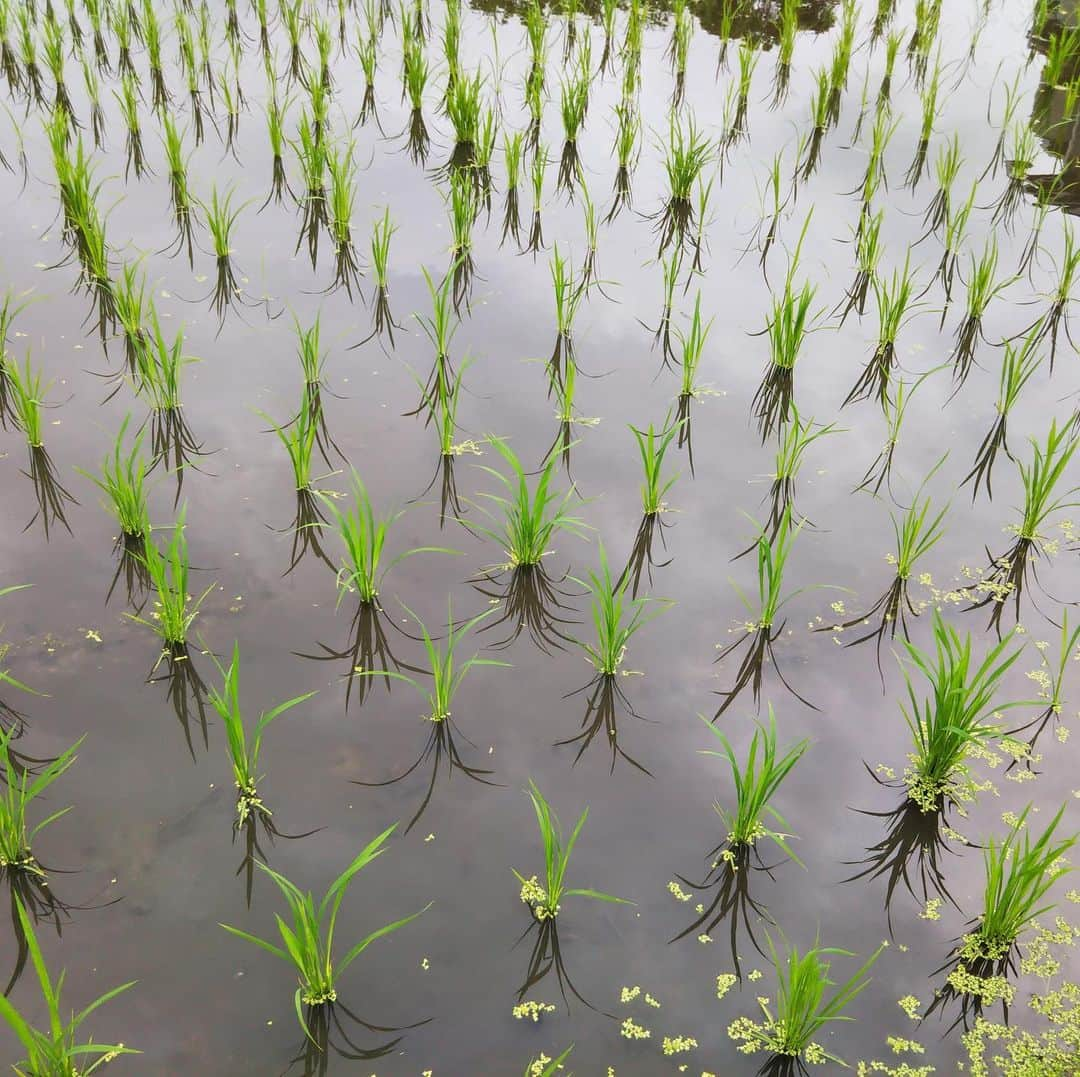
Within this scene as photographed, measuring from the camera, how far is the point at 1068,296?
425 centimetres

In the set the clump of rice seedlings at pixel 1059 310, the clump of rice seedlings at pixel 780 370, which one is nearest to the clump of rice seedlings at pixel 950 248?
the clump of rice seedlings at pixel 1059 310

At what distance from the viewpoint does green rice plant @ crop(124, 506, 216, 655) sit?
2.48 m

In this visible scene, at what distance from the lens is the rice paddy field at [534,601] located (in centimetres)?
196

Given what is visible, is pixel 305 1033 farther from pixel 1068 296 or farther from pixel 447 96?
pixel 447 96

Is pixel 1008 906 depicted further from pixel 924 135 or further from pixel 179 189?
pixel 924 135

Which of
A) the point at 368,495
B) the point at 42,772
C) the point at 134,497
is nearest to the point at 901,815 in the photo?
the point at 368,495

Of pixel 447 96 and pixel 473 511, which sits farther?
pixel 447 96

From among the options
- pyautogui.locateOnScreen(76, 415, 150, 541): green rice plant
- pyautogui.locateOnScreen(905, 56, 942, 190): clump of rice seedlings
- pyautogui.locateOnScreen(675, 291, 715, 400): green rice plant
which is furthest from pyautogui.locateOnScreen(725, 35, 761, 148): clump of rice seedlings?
pyautogui.locateOnScreen(76, 415, 150, 541): green rice plant

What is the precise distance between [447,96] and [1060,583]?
13.0ft

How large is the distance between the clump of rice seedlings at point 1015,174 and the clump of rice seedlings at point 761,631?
2930mm

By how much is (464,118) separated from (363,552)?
3.26 meters

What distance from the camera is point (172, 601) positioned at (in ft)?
8.42

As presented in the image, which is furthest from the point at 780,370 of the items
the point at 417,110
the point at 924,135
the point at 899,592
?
the point at 417,110

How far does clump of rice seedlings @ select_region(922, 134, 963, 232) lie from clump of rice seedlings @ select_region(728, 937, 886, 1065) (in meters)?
3.79
